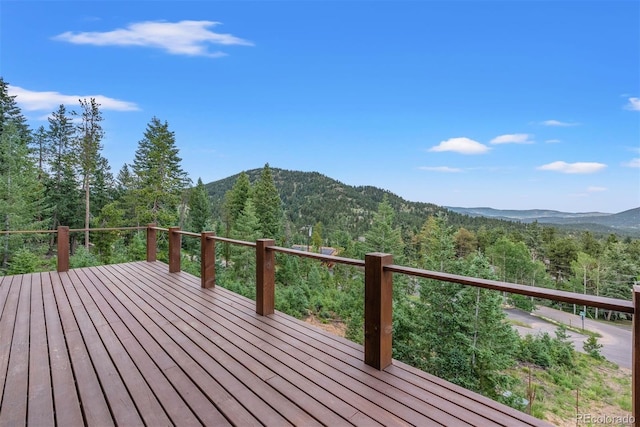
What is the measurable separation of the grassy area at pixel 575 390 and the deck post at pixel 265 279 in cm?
1357

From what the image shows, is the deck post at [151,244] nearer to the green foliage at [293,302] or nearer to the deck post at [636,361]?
the deck post at [636,361]

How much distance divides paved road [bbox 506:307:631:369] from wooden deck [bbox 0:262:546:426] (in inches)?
966

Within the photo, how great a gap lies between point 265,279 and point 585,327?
3491cm

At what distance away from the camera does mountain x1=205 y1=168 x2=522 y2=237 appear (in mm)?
52250

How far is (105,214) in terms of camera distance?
837 inches

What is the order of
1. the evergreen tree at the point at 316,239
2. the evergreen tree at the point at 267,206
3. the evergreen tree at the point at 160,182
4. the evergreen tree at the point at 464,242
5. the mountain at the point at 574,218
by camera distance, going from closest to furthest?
the evergreen tree at the point at 160,182
the evergreen tree at the point at 267,206
the evergreen tree at the point at 464,242
the mountain at the point at 574,218
the evergreen tree at the point at 316,239

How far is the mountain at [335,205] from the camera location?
52250 mm

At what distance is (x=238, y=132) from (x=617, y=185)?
24.5 meters

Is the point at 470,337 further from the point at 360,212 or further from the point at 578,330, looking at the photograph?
the point at 360,212

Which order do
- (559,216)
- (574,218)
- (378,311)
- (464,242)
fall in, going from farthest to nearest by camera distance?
(559,216) < (574,218) < (464,242) < (378,311)

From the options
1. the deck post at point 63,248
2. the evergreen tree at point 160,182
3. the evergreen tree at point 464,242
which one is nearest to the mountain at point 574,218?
the evergreen tree at point 464,242

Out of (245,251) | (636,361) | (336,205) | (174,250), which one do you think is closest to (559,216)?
(336,205)

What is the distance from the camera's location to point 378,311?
7.08 feet

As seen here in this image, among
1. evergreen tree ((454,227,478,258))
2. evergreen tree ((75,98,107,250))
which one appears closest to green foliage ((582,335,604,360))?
evergreen tree ((454,227,478,258))
